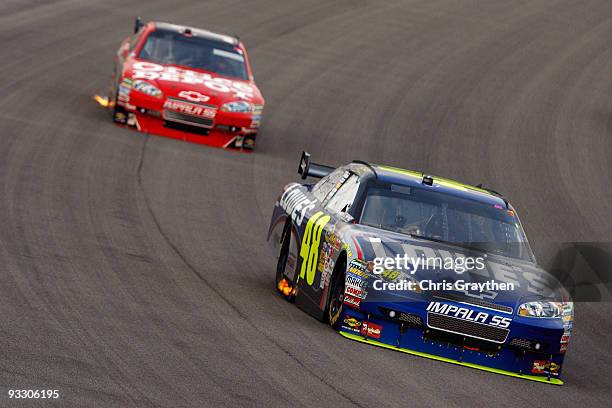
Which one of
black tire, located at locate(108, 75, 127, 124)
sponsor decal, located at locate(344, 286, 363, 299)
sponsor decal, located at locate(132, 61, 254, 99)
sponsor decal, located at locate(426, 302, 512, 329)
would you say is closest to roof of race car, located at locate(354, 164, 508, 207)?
sponsor decal, located at locate(344, 286, 363, 299)

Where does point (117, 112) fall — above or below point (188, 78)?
below

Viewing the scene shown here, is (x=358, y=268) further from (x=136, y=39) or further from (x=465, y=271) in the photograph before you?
(x=136, y=39)

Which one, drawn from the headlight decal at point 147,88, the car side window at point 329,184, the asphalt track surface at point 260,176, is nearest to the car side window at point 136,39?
the asphalt track surface at point 260,176

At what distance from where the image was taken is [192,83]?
2006 centimetres

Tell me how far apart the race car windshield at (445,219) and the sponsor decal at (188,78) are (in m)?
9.68

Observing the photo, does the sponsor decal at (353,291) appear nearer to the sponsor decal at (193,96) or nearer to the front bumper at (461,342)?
the front bumper at (461,342)

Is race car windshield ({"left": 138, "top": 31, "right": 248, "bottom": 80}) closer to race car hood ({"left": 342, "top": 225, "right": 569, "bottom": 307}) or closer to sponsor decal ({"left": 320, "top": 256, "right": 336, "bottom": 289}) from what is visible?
sponsor decal ({"left": 320, "top": 256, "right": 336, "bottom": 289})

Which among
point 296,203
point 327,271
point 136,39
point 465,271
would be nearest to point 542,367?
point 465,271

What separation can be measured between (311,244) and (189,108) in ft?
30.5

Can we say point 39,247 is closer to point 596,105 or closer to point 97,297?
point 97,297

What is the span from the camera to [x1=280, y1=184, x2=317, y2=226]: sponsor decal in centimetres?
1155

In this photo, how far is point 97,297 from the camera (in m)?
9.86

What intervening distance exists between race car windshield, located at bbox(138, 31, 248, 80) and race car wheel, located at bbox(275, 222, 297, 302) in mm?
9253

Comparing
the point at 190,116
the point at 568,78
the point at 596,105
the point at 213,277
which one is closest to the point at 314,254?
the point at 213,277
